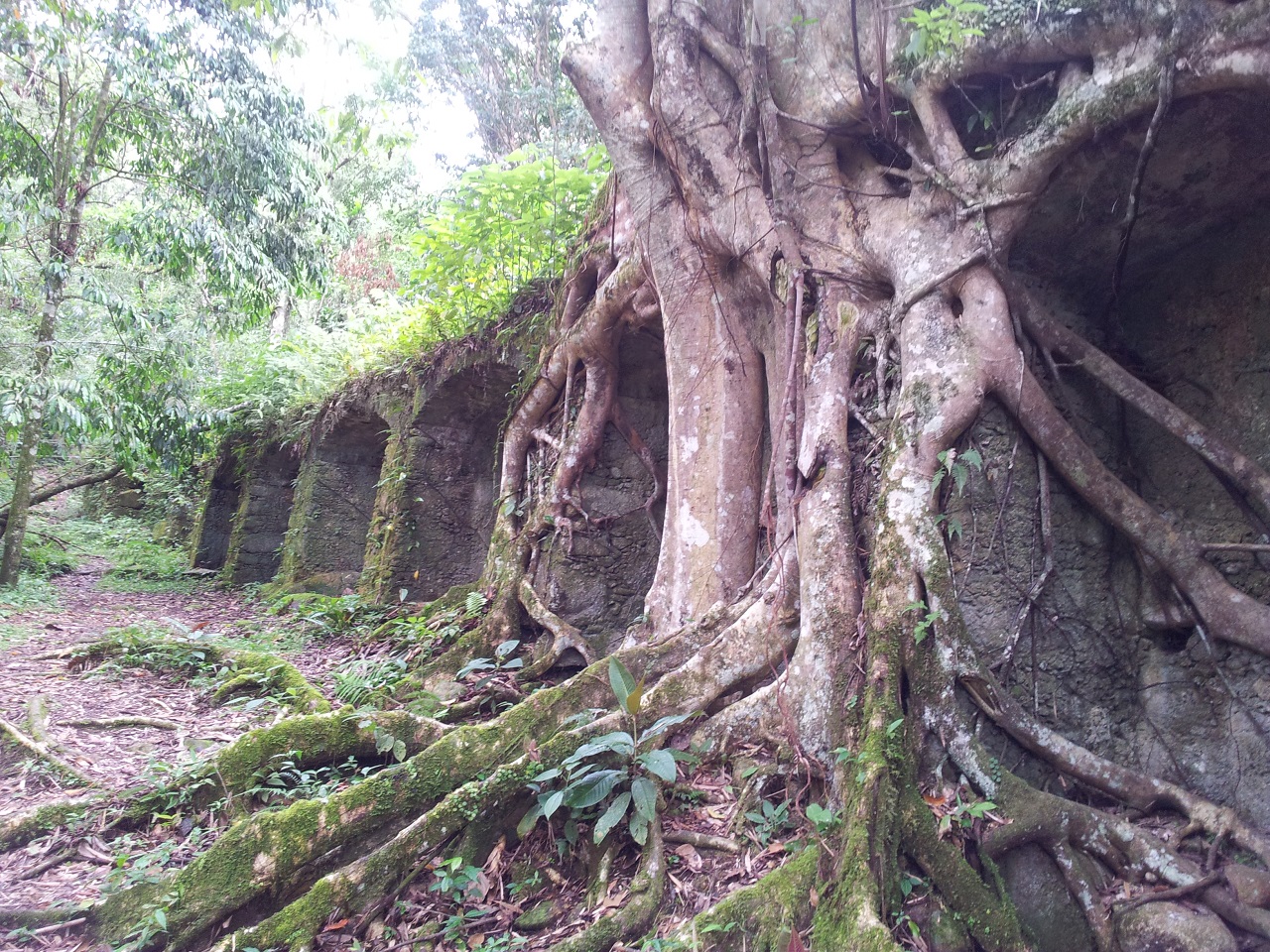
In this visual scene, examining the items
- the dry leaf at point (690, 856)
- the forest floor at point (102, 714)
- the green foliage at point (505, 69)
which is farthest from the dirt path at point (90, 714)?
the green foliage at point (505, 69)

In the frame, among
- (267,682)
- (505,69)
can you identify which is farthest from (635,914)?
(505,69)

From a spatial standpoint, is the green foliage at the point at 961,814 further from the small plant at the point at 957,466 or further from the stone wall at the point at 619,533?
the stone wall at the point at 619,533

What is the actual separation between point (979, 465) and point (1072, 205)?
4.17 feet

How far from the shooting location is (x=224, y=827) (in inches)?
133

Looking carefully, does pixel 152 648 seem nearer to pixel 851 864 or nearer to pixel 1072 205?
pixel 851 864

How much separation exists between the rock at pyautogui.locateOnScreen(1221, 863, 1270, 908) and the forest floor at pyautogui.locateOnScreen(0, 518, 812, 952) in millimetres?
1198

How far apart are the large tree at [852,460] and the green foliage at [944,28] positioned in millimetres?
20

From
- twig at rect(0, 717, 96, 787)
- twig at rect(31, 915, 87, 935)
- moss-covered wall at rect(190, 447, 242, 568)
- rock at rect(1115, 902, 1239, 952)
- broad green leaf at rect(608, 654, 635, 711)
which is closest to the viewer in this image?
rock at rect(1115, 902, 1239, 952)

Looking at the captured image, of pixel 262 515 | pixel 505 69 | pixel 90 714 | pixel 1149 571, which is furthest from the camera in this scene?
pixel 505 69

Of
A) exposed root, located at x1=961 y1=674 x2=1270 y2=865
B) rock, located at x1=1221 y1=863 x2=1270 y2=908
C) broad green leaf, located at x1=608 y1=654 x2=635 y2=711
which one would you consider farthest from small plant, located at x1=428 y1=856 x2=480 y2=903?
rock, located at x1=1221 y1=863 x2=1270 y2=908

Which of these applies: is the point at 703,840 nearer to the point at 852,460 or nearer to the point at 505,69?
the point at 852,460

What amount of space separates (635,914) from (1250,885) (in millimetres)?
1744

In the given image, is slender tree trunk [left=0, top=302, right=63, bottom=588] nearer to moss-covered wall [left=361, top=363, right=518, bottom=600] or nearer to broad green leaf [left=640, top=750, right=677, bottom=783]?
moss-covered wall [left=361, top=363, right=518, bottom=600]

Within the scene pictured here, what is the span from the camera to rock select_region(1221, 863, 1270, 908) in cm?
232
